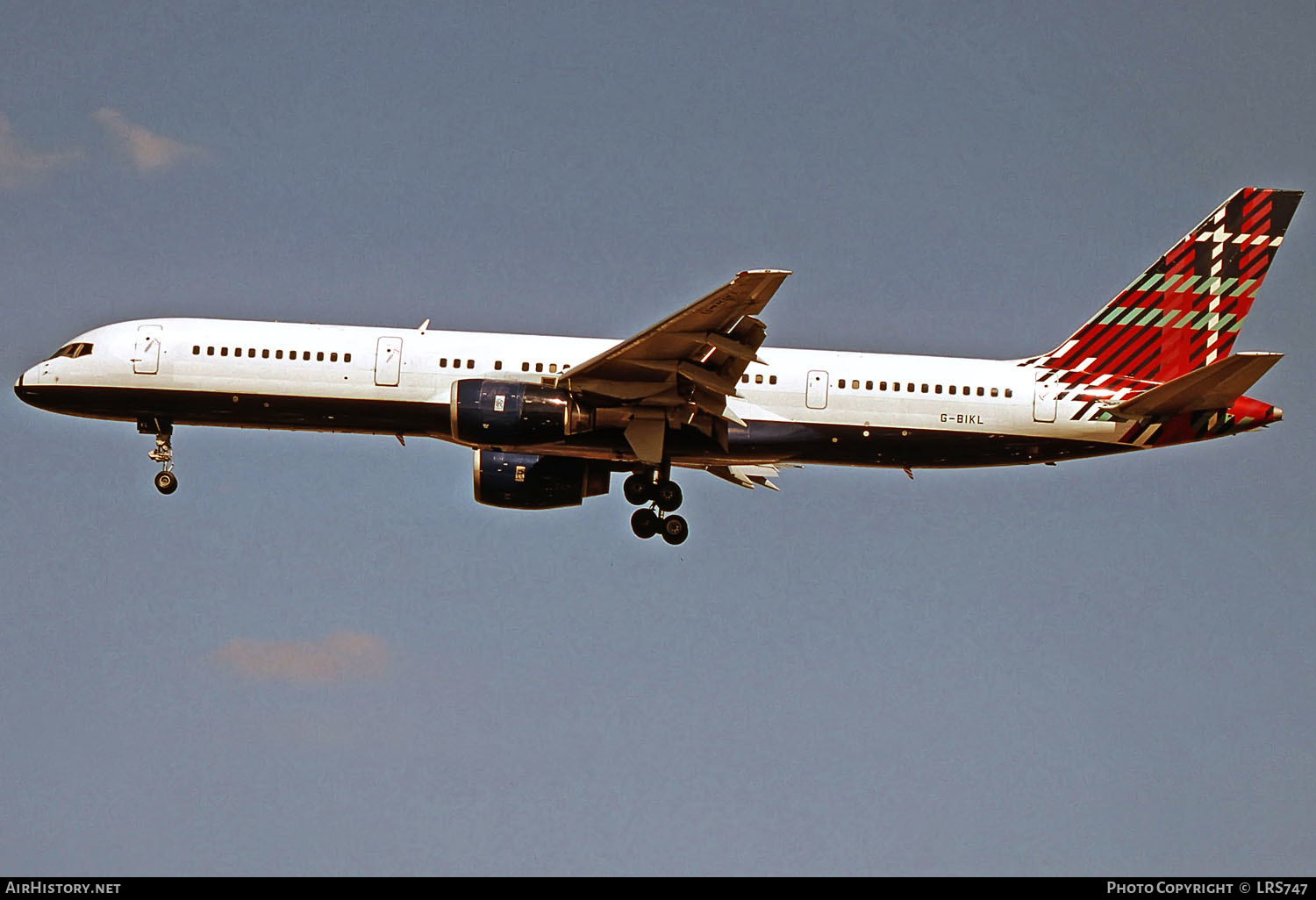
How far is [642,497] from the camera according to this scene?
4712 centimetres

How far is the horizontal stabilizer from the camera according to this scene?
40.5 metres

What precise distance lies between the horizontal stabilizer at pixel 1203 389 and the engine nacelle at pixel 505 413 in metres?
13.9

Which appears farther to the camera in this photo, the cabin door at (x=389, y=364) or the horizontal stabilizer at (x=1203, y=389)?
the cabin door at (x=389, y=364)

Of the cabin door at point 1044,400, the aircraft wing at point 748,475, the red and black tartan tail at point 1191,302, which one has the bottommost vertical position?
the aircraft wing at point 748,475

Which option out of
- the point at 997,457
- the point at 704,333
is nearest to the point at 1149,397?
the point at 997,457

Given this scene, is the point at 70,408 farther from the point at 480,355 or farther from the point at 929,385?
the point at 929,385

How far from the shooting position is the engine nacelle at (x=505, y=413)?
140 ft

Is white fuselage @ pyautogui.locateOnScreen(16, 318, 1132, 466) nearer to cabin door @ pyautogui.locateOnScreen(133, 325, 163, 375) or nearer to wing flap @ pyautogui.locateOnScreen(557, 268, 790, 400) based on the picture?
cabin door @ pyautogui.locateOnScreen(133, 325, 163, 375)

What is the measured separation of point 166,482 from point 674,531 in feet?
44.1

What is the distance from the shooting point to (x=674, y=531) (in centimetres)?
4612

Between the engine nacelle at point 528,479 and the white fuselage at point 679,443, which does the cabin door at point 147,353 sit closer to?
the white fuselage at point 679,443

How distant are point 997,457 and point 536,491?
479 inches

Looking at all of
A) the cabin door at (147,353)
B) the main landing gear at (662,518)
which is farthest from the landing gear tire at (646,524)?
the cabin door at (147,353)

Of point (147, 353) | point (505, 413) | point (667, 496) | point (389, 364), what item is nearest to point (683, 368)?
point (505, 413)
